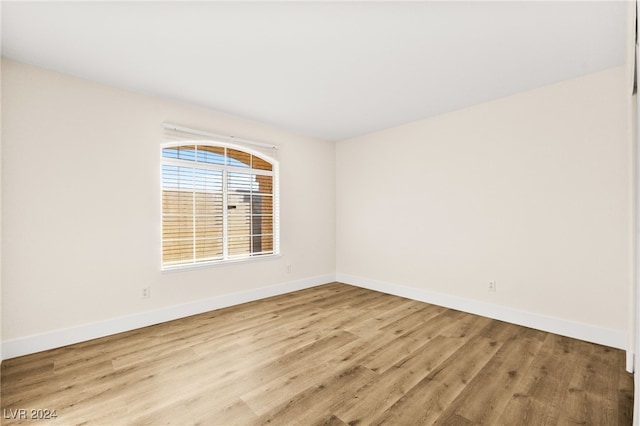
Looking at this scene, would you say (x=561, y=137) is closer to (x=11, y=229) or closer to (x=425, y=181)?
(x=425, y=181)

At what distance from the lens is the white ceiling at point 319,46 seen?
6.23 feet

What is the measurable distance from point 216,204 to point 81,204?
139 centimetres

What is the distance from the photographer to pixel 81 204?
276 centimetres

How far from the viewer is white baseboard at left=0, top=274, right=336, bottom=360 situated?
2.46 m

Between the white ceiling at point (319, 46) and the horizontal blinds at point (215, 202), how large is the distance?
716 mm

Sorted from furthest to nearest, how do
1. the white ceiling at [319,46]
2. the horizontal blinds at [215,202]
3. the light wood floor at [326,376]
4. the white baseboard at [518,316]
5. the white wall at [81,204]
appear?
the horizontal blinds at [215,202] < the white baseboard at [518,316] < the white wall at [81,204] < the white ceiling at [319,46] < the light wood floor at [326,376]

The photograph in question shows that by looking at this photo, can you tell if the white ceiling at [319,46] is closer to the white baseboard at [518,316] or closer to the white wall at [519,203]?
the white wall at [519,203]

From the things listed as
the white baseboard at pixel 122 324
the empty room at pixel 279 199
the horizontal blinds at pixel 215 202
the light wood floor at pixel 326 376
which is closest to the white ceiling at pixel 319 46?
the empty room at pixel 279 199

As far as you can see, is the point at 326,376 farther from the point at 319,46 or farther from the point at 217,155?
the point at 217,155

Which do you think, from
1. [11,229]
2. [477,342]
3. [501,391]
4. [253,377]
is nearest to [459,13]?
[501,391]

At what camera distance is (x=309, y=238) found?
4.84m

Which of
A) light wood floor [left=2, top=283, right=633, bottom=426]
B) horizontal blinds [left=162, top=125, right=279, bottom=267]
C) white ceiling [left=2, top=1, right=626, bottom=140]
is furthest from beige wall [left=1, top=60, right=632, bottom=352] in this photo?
light wood floor [left=2, top=283, right=633, bottom=426]

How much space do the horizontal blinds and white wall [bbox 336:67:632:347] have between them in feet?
5.98

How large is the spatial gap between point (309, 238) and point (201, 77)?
9.53 ft
